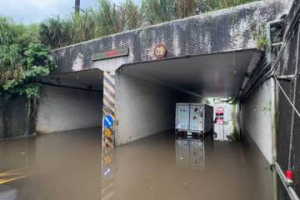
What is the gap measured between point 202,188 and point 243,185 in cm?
90

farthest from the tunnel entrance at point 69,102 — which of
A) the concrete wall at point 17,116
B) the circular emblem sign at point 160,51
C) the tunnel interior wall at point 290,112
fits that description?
the tunnel interior wall at point 290,112

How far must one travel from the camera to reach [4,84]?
29.9 feet

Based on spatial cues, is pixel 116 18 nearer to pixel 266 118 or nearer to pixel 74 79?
pixel 74 79

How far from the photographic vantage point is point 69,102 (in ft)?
42.2

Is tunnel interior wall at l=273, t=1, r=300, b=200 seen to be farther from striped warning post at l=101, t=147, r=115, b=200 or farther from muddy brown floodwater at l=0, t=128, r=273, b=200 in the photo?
striped warning post at l=101, t=147, r=115, b=200

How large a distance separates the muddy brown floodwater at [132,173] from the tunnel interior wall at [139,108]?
0.86 meters

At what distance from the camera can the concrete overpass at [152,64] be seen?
5574 millimetres

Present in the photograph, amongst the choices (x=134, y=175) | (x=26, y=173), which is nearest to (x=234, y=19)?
(x=134, y=175)

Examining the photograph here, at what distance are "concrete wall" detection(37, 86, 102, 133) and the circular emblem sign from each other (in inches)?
279

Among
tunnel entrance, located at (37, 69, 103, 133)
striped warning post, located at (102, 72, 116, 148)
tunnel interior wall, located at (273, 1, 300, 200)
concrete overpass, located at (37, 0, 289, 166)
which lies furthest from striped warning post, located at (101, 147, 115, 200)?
tunnel entrance, located at (37, 69, 103, 133)

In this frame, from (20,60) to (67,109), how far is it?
13.1ft

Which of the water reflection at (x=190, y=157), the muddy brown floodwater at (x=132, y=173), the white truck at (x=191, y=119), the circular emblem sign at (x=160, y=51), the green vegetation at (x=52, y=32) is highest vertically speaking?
the green vegetation at (x=52, y=32)

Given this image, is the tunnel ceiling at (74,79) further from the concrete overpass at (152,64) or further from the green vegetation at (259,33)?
the green vegetation at (259,33)

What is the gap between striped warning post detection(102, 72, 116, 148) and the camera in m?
7.76
